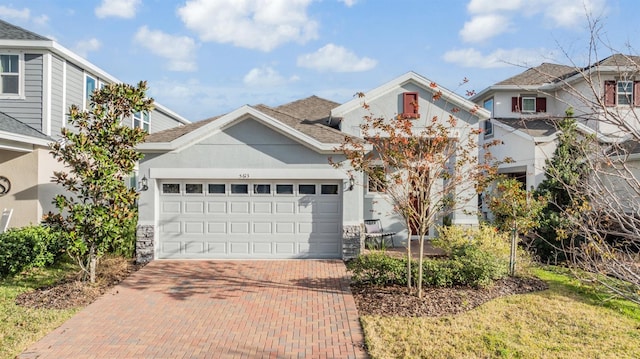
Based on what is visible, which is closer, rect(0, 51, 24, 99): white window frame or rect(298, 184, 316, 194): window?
rect(298, 184, 316, 194): window

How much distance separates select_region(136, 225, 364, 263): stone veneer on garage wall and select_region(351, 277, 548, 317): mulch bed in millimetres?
2487

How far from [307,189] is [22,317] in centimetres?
735

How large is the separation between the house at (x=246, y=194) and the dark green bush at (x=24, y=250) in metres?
2.27

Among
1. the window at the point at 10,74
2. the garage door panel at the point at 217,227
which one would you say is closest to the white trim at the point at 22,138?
the window at the point at 10,74

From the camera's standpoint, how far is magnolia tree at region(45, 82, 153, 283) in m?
9.05

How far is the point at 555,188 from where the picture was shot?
42.0 ft

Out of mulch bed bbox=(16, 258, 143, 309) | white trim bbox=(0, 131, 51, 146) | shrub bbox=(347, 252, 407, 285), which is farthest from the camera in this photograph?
white trim bbox=(0, 131, 51, 146)

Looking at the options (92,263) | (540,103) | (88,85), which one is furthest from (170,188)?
(540,103)

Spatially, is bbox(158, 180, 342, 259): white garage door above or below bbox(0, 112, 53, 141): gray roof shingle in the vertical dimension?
below

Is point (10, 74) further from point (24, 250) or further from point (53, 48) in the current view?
point (24, 250)

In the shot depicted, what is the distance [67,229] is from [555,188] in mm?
13511

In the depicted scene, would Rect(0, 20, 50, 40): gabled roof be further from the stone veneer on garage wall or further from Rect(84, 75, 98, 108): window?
the stone veneer on garage wall

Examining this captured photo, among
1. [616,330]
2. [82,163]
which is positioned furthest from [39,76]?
[616,330]

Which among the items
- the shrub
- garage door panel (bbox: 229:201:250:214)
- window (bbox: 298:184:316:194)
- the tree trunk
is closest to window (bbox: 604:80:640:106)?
the shrub
